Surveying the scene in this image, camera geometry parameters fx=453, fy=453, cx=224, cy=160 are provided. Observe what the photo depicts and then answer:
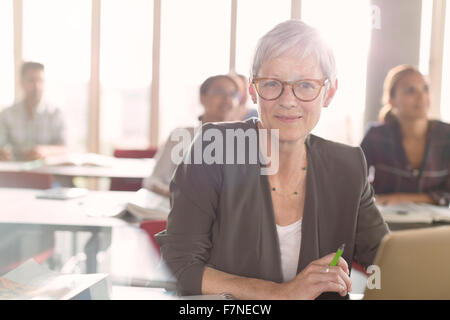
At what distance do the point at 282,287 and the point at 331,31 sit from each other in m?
0.49

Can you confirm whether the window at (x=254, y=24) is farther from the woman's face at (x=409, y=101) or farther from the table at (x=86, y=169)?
the table at (x=86, y=169)

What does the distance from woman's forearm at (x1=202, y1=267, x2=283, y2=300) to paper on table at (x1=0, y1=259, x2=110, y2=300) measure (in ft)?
0.58

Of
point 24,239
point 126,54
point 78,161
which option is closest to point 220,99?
point 126,54

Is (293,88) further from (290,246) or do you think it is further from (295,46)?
(290,246)

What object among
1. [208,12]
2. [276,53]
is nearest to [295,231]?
[276,53]

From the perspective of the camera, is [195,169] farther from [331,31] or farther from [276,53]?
[331,31]

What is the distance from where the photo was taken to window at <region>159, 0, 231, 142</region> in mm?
968

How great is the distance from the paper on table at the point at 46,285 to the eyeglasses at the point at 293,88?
398 mm

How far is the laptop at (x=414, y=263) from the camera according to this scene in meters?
0.55

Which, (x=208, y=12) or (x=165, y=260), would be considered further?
(x=208, y=12)

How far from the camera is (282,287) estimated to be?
2.39 feet

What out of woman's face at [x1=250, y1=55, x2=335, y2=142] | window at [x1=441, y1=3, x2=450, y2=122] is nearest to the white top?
woman's face at [x1=250, y1=55, x2=335, y2=142]

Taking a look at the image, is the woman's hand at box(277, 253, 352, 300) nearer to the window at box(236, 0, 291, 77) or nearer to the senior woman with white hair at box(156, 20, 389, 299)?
the senior woman with white hair at box(156, 20, 389, 299)

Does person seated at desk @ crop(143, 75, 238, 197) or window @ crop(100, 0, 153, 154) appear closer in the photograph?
window @ crop(100, 0, 153, 154)
